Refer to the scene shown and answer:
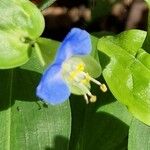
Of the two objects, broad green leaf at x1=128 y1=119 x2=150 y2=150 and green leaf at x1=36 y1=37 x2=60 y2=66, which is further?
broad green leaf at x1=128 y1=119 x2=150 y2=150

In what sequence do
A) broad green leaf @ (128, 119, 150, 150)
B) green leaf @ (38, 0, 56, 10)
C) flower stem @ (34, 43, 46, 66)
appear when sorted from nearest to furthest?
flower stem @ (34, 43, 46, 66)
broad green leaf @ (128, 119, 150, 150)
green leaf @ (38, 0, 56, 10)

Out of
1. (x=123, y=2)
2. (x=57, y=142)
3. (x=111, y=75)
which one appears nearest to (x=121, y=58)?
(x=111, y=75)

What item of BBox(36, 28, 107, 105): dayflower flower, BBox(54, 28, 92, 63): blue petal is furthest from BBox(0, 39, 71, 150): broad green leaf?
BBox(54, 28, 92, 63): blue petal

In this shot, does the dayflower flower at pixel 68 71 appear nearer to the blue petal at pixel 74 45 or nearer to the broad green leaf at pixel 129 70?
the blue petal at pixel 74 45

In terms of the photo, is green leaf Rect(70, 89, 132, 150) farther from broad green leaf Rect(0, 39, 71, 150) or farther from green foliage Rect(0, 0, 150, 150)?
broad green leaf Rect(0, 39, 71, 150)

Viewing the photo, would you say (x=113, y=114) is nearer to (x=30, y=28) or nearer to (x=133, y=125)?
(x=133, y=125)

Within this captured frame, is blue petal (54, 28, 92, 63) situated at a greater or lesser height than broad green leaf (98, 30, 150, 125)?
greater
